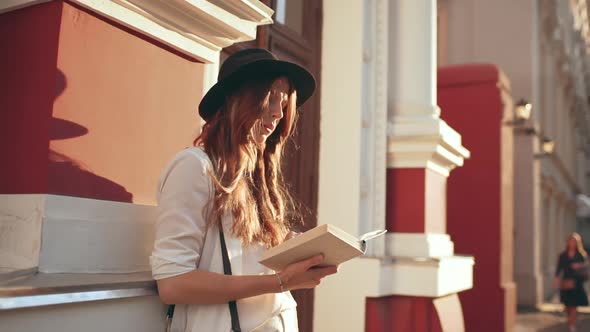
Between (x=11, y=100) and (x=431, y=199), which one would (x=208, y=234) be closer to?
(x=11, y=100)

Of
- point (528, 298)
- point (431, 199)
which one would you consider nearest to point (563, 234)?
point (528, 298)

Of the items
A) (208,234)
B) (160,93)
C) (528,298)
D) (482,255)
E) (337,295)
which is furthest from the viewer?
(528,298)

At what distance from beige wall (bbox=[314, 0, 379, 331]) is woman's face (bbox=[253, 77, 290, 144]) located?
2.16 metres

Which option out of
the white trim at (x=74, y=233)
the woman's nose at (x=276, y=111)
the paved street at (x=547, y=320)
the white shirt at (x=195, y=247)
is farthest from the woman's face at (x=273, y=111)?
the paved street at (x=547, y=320)

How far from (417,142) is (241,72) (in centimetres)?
241

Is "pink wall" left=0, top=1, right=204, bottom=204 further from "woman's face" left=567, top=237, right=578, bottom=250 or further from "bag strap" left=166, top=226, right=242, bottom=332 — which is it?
"woman's face" left=567, top=237, right=578, bottom=250

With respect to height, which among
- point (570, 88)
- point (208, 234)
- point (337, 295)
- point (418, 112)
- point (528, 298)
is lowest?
point (528, 298)

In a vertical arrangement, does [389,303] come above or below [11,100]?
below

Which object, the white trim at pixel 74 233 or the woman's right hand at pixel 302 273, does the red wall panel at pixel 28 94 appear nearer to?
the white trim at pixel 74 233

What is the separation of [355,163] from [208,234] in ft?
8.05

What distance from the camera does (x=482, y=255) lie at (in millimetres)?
8430

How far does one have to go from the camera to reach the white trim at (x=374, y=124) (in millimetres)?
4164

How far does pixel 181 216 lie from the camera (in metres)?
1.70

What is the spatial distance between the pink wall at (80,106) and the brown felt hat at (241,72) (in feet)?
0.83
